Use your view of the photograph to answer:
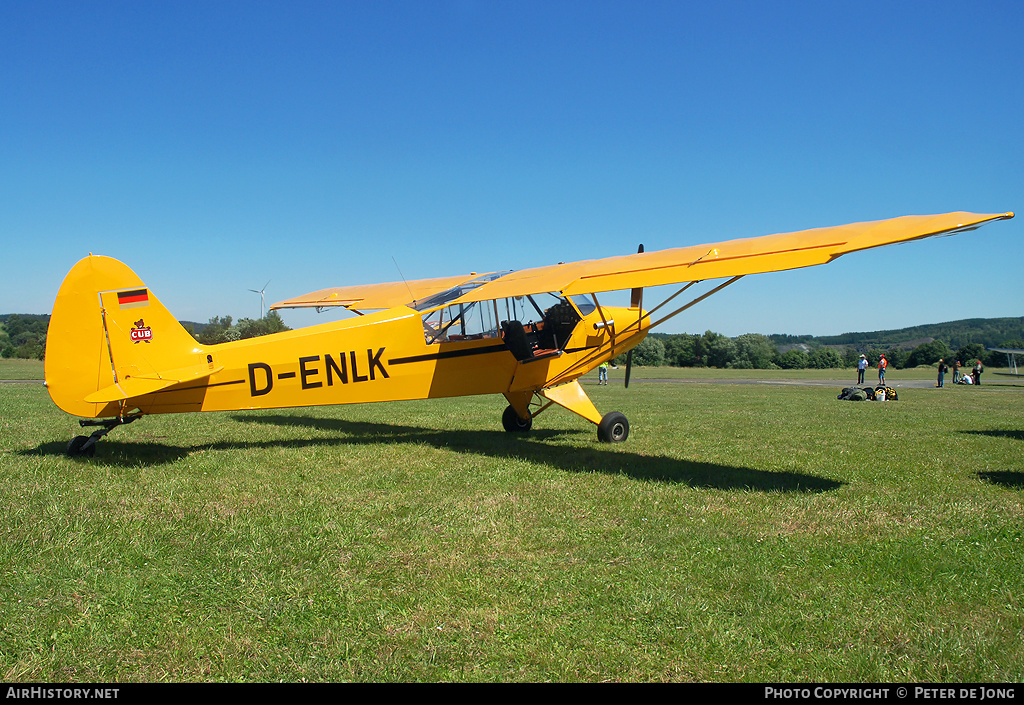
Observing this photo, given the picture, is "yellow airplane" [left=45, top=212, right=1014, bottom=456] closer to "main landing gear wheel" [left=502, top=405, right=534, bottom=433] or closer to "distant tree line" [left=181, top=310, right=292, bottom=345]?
"main landing gear wheel" [left=502, top=405, right=534, bottom=433]

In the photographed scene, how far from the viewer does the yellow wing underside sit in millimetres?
6285

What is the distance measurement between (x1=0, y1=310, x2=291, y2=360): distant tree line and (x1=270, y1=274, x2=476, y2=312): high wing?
17322 millimetres

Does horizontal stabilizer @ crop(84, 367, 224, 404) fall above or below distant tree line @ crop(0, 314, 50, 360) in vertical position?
below

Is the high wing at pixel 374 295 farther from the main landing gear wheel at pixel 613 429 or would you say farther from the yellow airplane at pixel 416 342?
the main landing gear wheel at pixel 613 429

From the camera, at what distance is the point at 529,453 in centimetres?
858

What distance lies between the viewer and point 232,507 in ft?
18.1

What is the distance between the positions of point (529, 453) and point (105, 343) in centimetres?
513

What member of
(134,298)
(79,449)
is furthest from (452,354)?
(79,449)

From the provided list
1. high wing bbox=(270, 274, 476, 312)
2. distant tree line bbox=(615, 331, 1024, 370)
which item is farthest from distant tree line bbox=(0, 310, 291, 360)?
distant tree line bbox=(615, 331, 1024, 370)

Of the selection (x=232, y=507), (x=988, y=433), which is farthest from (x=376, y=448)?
(x=988, y=433)

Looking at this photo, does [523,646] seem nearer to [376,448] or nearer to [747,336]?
[376,448]

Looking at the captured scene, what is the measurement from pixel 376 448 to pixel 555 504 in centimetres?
356

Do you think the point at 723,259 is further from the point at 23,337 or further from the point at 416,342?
the point at 23,337

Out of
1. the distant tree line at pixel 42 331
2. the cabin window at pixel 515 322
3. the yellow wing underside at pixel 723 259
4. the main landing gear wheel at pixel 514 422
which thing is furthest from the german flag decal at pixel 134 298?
the distant tree line at pixel 42 331
